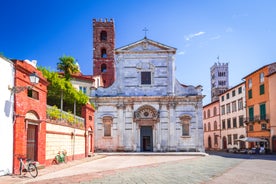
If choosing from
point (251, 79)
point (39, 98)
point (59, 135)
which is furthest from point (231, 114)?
point (39, 98)

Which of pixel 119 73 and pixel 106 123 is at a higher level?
pixel 119 73

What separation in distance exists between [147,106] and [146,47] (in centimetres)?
746

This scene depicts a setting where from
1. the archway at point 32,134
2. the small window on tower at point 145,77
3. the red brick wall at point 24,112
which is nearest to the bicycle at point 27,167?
the red brick wall at point 24,112

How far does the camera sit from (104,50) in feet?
172

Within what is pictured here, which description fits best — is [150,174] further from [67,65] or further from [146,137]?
[146,137]

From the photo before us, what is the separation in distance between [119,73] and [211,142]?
30.0 metres

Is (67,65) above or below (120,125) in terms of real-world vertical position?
above

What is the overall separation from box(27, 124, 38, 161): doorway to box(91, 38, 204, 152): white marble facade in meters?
22.8

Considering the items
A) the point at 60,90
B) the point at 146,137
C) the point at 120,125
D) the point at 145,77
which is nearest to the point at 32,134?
the point at 60,90

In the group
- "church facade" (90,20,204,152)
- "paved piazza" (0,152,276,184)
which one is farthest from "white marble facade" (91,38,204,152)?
"paved piazza" (0,152,276,184)

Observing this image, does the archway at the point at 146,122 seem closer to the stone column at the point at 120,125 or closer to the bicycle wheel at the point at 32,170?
the stone column at the point at 120,125

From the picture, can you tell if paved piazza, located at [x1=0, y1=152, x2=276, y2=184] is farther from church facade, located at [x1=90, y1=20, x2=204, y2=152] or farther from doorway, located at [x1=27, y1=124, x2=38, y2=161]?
church facade, located at [x1=90, y1=20, x2=204, y2=152]

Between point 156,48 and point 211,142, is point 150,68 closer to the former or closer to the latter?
point 156,48

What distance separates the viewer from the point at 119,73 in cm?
4059
